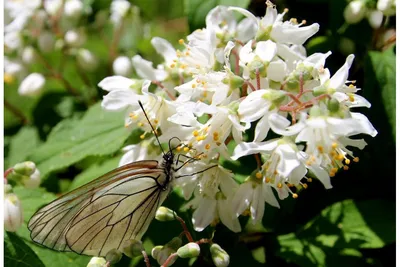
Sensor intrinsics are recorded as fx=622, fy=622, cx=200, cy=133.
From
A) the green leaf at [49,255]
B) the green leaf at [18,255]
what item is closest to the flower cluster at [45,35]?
the green leaf at [49,255]

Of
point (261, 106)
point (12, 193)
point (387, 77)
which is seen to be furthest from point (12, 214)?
point (387, 77)

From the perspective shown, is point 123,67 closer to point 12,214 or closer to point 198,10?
point 198,10

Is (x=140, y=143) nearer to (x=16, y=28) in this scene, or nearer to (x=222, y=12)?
(x=222, y=12)

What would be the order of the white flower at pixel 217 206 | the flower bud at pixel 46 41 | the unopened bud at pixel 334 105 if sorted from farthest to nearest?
the flower bud at pixel 46 41, the white flower at pixel 217 206, the unopened bud at pixel 334 105

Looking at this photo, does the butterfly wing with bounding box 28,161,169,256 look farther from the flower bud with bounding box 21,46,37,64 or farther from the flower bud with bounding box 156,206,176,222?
the flower bud with bounding box 21,46,37,64

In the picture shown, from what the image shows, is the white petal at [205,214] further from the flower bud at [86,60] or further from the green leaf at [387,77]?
the flower bud at [86,60]

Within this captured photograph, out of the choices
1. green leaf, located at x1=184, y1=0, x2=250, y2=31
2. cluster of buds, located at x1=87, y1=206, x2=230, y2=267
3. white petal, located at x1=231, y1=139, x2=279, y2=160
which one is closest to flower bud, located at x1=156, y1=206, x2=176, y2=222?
cluster of buds, located at x1=87, y1=206, x2=230, y2=267
